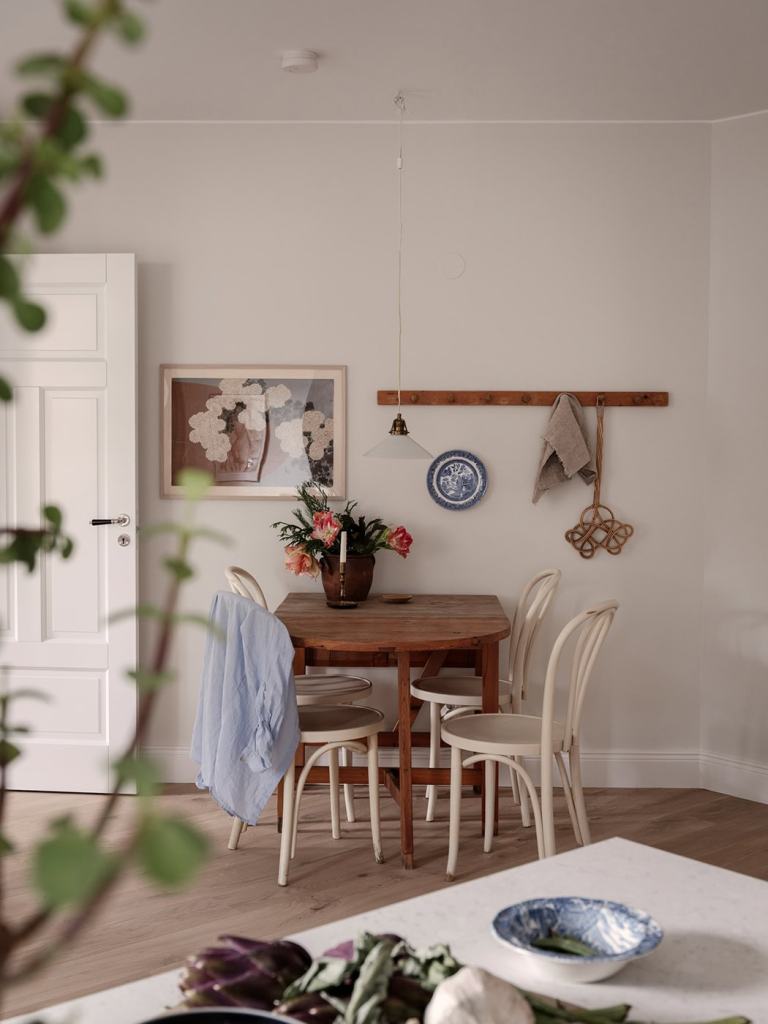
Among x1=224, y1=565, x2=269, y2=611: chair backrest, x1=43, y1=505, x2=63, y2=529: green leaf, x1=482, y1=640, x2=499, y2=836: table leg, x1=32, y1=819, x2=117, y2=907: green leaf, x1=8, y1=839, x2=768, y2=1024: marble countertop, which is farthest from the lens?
x1=224, y1=565, x2=269, y2=611: chair backrest

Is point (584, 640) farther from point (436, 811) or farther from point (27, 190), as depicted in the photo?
point (27, 190)

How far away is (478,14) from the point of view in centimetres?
332

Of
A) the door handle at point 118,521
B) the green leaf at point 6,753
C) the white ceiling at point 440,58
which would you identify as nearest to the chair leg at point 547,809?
the door handle at point 118,521

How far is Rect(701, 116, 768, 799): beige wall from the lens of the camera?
4.22 m

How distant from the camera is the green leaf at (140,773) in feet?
1.05

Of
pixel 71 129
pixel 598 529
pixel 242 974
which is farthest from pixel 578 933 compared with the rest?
pixel 598 529

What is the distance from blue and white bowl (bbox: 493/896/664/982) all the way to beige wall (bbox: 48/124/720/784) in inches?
131

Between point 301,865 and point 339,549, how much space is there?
1233 mm

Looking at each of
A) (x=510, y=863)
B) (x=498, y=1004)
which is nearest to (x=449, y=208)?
(x=510, y=863)

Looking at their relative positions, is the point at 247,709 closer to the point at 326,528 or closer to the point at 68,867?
the point at 326,528

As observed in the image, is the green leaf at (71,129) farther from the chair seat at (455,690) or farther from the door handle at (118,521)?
the door handle at (118,521)

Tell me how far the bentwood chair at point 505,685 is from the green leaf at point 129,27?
3695 mm

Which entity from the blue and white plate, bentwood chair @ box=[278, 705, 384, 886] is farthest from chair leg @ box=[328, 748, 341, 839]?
the blue and white plate

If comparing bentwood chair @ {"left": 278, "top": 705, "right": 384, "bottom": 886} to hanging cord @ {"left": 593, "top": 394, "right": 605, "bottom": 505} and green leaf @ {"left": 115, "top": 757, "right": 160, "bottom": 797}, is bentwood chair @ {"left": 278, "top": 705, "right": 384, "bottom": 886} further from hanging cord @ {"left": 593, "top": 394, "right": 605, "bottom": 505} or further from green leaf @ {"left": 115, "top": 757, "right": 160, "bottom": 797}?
green leaf @ {"left": 115, "top": 757, "right": 160, "bottom": 797}
